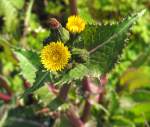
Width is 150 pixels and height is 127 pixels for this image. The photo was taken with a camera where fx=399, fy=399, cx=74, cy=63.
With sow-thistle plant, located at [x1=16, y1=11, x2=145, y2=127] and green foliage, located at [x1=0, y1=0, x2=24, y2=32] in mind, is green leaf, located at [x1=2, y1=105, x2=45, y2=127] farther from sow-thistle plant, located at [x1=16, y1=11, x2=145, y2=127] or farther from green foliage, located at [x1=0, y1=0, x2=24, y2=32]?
sow-thistle plant, located at [x1=16, y1=11, x2=145, y2=127]

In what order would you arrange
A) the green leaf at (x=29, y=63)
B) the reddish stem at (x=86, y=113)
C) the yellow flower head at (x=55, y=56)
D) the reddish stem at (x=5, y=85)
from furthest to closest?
1. the reddish stem at (x=5, y=85)
2. the reddish stem at (x=86, y=113)
3. the green leaf at (x=29, y=63)
4. the yellow flower head at (x=55, y=56)

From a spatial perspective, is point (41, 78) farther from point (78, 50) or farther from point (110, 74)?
point (110, 74)

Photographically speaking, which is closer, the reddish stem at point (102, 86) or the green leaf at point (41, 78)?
the green leaf at point (41, 78)

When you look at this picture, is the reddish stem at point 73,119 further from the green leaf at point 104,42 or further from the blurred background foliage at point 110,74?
the green leaf at point 104,42

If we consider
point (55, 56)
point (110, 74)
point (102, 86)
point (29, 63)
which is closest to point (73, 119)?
point (102, 86)

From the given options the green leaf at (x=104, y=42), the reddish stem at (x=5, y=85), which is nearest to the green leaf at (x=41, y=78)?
the green leaf at (x=104, y=42)

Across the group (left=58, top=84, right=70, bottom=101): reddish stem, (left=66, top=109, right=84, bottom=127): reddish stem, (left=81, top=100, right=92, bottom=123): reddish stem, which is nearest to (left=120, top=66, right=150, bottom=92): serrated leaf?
(left=81, top=100, right=92, bottom=123): reddish stem

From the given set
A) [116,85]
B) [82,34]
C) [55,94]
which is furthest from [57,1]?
[82,34]
